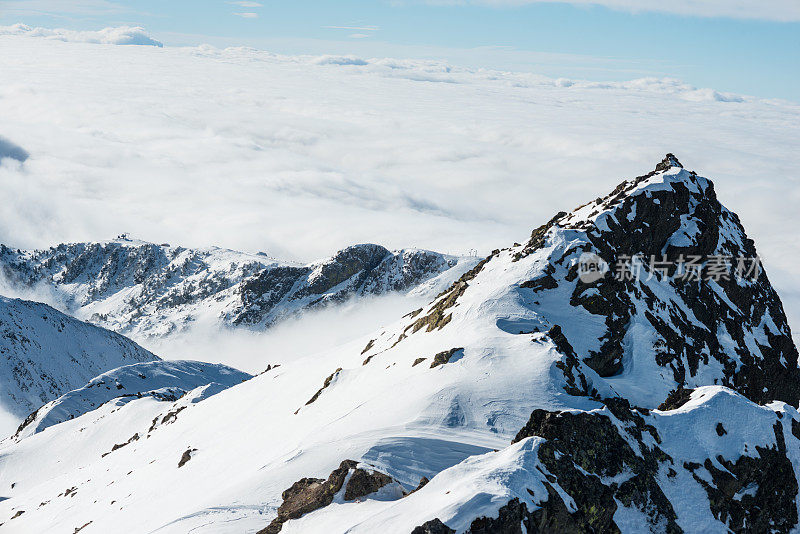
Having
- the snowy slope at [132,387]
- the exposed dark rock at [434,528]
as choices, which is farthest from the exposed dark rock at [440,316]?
the snowy slope at [132,387]

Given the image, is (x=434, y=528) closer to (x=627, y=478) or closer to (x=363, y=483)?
Result: (x=363, y=483)

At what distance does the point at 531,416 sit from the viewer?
22.2 m

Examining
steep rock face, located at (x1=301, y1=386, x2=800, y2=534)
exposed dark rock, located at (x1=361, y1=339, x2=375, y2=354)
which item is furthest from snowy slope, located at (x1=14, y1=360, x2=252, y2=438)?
steep rock face, located at (x1=301, y1=386, x2=800, y2=534)

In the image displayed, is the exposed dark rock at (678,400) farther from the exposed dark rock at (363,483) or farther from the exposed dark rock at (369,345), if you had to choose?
the exposed dark rock at (369,345)

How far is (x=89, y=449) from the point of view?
97500 mm

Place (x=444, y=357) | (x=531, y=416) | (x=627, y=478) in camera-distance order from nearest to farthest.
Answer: (x=627, y=478) → (x=531, y=416) → (x=444, y=357)

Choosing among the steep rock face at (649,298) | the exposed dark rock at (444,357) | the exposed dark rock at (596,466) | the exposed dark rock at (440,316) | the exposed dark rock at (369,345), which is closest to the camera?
the exposed dark rock at (596,466)

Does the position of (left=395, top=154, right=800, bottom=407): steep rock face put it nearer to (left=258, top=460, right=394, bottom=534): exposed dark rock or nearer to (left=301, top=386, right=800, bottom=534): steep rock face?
(left=301, top=386, right=800, bottom=534): steep rock face

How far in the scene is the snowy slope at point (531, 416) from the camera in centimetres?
2073

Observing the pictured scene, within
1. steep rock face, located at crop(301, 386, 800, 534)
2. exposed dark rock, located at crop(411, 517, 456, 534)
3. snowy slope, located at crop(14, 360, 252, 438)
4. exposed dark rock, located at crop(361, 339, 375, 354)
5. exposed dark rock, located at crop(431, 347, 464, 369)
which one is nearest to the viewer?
exposed dark rock, located at crop(411, 517, 456, 534)

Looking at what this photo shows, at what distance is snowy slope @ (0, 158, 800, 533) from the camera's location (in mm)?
20734

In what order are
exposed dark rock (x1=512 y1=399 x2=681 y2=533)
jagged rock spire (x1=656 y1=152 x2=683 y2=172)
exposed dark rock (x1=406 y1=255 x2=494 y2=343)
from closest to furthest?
exposed dark rock (x1=512 y1=399 x2=681 y2=533)
exposed dark rock (x1=406 y1=255 x2=494 y2=343)
jagged rock spire (x1=656 y1=152 x2=683 y2=172)

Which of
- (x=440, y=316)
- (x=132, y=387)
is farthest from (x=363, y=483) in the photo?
(x=132, y=387)

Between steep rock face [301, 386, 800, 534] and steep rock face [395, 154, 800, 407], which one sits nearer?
steep rock face [301, 386, 800, 534]
